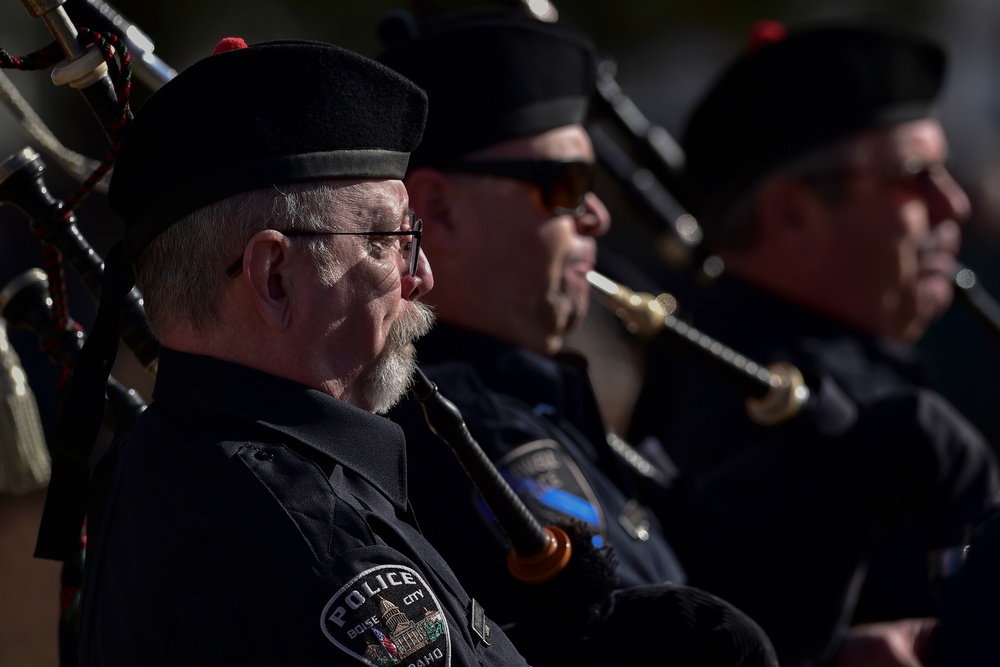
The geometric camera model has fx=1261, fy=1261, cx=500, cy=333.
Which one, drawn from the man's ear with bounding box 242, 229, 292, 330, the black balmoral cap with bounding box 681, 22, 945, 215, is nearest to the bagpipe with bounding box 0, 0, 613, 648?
the man's ear with bounding box 242, 229, 292, 330

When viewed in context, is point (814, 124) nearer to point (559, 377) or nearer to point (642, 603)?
point (559, 377)

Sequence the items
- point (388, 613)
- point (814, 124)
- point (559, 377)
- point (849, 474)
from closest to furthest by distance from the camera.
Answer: point (388, 613), point (559, 377), point (849, 474), point (814, 124)

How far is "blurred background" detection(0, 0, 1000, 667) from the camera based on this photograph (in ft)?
22.6

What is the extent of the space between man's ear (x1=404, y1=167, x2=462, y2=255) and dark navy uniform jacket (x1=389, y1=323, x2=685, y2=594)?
8.4 inches

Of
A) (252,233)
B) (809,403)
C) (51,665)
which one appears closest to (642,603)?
(252,233)

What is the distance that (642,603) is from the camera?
232 centimetres

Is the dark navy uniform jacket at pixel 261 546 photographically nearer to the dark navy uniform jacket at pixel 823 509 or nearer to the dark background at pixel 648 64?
the dark navy uniform jacket at pixel 823 509

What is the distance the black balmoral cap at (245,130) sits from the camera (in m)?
1.93

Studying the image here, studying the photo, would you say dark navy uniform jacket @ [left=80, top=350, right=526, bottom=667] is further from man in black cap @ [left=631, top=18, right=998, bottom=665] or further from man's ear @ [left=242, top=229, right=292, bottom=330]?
man in black cap @ [left=631, top=18, right=998, bottom=665]

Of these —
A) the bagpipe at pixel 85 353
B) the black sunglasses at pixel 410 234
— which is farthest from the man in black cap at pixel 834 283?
the black sunglasses at pixel 410 234

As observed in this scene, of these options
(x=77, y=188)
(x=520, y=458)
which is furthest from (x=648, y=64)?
(x=77, y=188)

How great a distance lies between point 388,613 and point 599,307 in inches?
257

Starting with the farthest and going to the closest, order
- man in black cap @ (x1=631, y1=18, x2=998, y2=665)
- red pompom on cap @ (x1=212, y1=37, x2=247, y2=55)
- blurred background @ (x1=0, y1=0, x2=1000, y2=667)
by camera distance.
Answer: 1. blurred background @ (x1=0, y1=0, x2=1000, y2=667)
2. man in black cap @ (x1=631, y1=18, x2=998, y2=665)
3. red pompom on cap @ (x1=212, y1=37, x2=247, y2=55)

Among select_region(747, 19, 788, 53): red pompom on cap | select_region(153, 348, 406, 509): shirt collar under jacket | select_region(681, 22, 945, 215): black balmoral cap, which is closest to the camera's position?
select_region(153, 348, 406, 509): shirt collar under jacket
